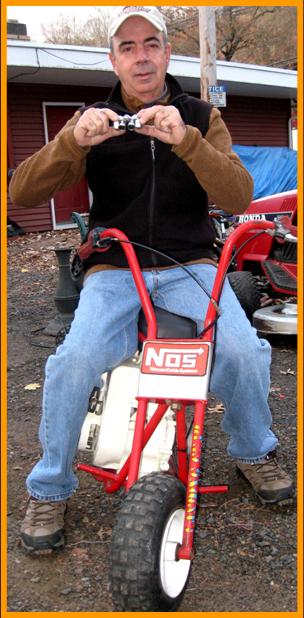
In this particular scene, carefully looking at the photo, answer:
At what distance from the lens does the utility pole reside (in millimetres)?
8250

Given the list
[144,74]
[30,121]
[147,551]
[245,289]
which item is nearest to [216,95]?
[245,289]

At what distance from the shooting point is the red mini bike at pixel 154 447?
1772 mm

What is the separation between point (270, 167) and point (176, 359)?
1364cm

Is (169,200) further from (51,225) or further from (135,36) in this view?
(51,225)

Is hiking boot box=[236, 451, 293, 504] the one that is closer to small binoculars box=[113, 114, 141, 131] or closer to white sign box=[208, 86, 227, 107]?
small binoculars box=[113, 114, 141, 131]

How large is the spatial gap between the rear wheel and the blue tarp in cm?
1009

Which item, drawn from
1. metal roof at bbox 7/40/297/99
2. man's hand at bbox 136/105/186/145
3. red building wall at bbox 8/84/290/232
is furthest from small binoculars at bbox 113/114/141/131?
red building wall at bbox 8/84/290/232

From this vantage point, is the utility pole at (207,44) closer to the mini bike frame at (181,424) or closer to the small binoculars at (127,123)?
the mini bike frame at (181,424)

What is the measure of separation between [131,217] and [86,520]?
4.21ft

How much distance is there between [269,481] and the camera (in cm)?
266

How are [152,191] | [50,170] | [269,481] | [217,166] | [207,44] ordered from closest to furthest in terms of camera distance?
[217,166], [50,170], [152,191], [269,481], [207,44]

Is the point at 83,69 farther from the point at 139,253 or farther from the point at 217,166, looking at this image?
the point at 217,166

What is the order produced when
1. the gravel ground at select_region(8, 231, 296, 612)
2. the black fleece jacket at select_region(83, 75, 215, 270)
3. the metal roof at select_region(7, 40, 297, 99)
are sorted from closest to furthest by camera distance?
1. the gravel ground at select_region(8, 231, 296, 612)
2. the black fleece jacket at select_region(83, 75, 215, 270)
3. the metal roof at select_region(7, 40, 297, 99)

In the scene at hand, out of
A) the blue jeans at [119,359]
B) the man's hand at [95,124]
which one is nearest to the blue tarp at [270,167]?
the blue jeans at [119,359]
